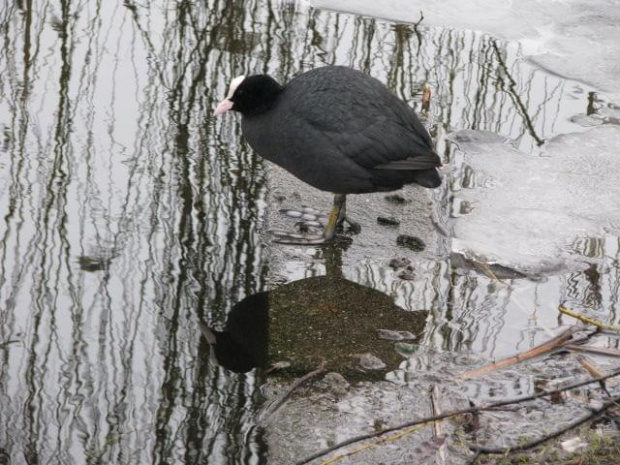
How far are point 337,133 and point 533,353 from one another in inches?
45.7

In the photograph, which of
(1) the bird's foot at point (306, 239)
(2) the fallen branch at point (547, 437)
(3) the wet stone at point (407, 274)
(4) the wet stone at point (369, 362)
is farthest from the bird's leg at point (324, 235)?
(2) the fallen branch at point (547, 437)

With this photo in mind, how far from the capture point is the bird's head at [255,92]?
409 centimetres

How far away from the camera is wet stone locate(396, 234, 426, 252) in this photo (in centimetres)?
407

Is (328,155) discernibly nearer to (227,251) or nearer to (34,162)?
(227,251)

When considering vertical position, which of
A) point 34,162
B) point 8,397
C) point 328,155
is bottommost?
point 8,397

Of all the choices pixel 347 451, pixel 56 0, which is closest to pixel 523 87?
pixel 56 0

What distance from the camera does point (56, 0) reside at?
244 inches

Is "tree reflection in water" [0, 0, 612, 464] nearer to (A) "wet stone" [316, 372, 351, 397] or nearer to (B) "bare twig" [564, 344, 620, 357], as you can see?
(A) "wet stone" [316, 372, 351, 397]

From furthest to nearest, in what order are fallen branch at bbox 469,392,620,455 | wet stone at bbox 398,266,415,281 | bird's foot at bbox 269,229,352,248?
bird's foot at bbox 269,229,352,248
wet stone at bbox 398,266,415,281
fallen branch at bbox 469,392,620,455

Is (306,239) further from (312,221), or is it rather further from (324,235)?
(312,221)

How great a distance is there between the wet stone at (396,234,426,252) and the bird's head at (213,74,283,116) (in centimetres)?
76

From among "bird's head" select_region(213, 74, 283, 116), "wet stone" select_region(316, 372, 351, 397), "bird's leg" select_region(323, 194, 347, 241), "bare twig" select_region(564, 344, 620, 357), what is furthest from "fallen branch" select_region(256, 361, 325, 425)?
"bird's head" select_region(213, 74, 283, 116)

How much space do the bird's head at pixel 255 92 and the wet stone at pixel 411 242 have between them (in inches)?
30.0

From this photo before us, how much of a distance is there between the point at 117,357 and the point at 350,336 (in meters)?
0.80
